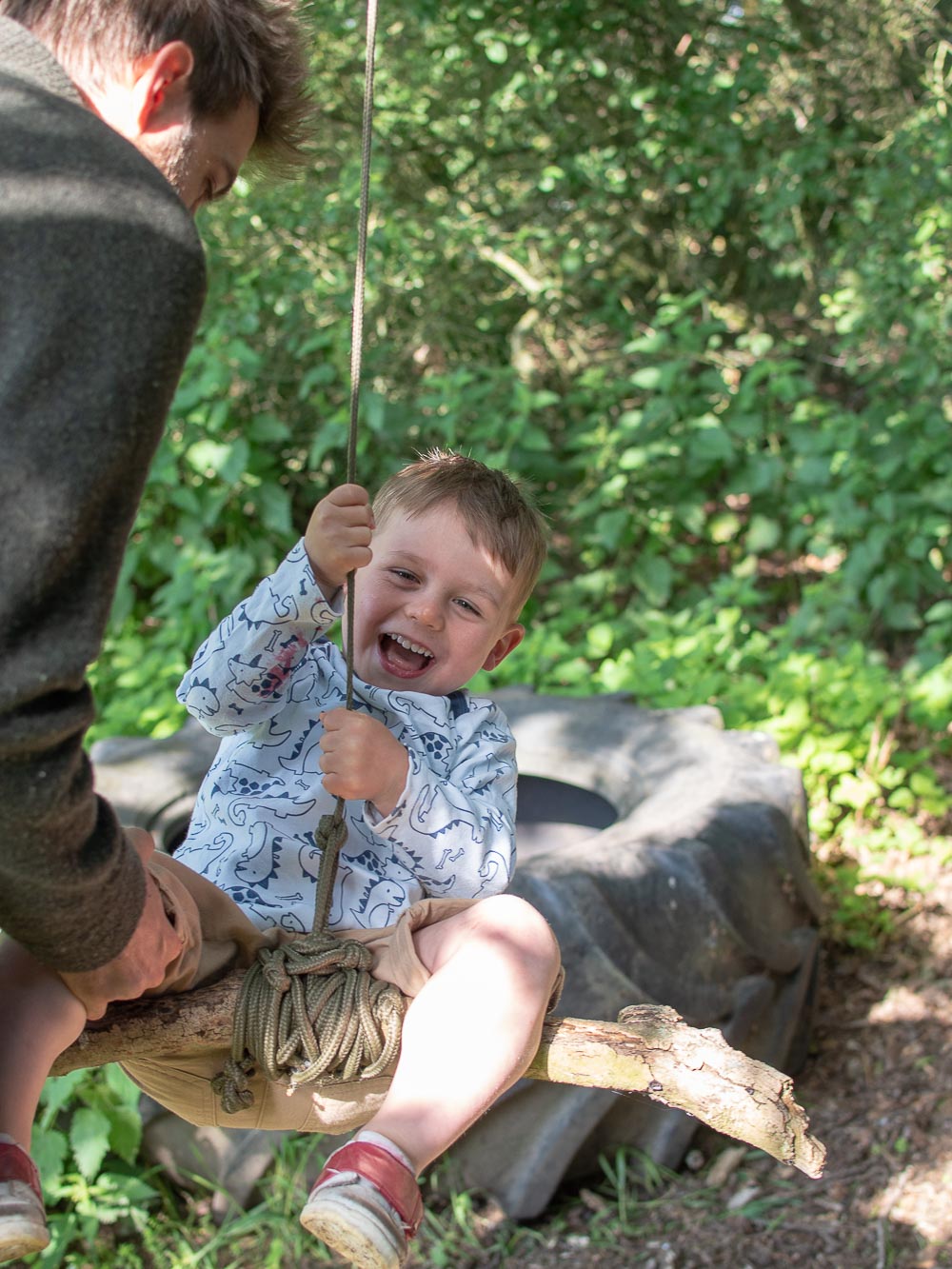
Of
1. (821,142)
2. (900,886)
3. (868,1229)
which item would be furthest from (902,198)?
(868,1229)

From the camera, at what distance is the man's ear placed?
4.35 feet

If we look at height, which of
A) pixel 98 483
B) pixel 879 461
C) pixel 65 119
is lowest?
pixel 879 461

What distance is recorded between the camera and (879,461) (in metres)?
5.00

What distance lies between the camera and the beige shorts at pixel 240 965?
1.57m

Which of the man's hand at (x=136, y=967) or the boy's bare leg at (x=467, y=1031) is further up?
the man's hand at (x=136, y=967)

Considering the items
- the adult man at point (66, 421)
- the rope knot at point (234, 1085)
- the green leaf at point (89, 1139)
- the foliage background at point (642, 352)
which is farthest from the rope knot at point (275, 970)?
the foliage background at point (642, 352)

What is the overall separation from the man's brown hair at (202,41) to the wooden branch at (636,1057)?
0.99 meters

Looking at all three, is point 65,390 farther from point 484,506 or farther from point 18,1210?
point 484,506

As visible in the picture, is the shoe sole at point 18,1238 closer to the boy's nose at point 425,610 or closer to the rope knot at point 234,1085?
the rope knot at point 234,1085

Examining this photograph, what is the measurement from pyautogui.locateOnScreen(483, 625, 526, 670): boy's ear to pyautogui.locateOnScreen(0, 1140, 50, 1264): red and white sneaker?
1027 mm

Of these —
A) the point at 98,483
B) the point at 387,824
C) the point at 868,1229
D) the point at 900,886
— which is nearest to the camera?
the point at 98,483

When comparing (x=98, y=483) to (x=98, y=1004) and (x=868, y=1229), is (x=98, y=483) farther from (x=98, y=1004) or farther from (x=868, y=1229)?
(x=868, y=1229)

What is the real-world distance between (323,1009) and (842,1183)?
1.92 metres

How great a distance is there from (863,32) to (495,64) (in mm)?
1635
